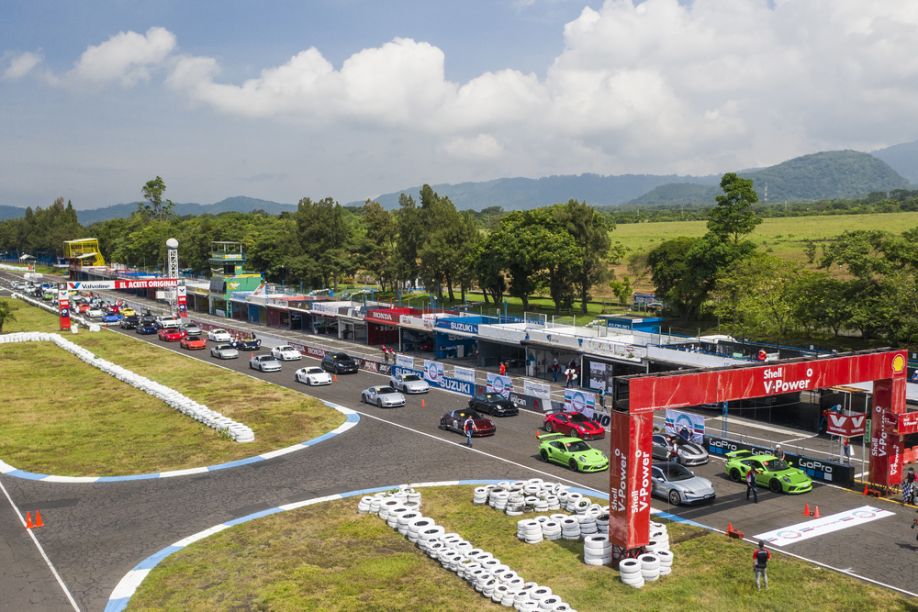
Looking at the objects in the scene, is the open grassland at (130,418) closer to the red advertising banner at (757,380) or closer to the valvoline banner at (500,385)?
the valvoline banner at (500,385)

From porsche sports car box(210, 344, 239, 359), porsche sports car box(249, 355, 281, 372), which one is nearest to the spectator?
porsche sports car box(249, 355, 281, 372)

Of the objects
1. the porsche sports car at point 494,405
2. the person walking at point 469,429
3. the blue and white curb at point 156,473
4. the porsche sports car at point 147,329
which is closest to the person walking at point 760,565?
the person walking at point 469,429

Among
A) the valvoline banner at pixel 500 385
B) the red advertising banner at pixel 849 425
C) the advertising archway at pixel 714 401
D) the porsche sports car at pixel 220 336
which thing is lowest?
the porsche sports car at pixel 220 336

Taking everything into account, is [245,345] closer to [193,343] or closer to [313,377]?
[193,343]

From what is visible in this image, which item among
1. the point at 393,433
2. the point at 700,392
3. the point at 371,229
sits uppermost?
the point at 371,229

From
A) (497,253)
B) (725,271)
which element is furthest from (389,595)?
(497,253)

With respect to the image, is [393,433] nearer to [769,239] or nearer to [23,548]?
[23,548]

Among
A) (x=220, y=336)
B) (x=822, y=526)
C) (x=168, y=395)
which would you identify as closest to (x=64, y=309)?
(x=220, y=336)
